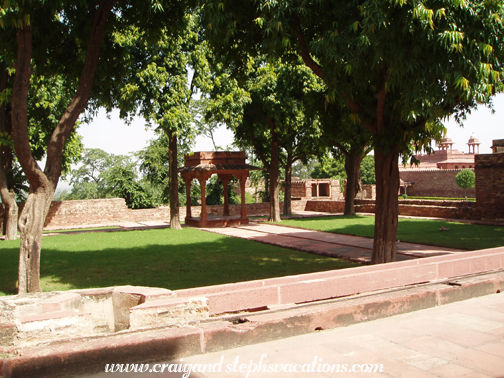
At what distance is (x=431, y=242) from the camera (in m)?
13.9

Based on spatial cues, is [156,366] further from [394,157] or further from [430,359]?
[394,157]

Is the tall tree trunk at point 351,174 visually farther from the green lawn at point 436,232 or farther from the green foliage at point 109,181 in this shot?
the green foliage at point 109,181

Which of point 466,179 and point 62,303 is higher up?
point 466,179

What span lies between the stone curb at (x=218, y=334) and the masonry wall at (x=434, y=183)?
1508 inches

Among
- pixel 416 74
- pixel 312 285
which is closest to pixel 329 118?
pixel 416 74

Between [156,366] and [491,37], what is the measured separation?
698 centimetres

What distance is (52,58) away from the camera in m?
9.55

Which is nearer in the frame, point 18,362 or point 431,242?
point 18,362

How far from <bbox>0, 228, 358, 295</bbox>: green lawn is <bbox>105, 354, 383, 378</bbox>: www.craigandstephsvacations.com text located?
14.2 feet

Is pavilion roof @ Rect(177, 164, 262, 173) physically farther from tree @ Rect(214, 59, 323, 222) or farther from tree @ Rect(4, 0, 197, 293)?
tree @ Rect(4, 0, 197, 293)

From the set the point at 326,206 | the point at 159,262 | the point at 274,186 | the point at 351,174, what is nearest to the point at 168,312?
the point at 159,262

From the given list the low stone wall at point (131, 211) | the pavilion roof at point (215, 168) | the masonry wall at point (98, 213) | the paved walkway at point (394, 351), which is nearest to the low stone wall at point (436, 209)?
the low stone wall at point (131, 211)

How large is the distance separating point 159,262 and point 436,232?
1057 centimetres

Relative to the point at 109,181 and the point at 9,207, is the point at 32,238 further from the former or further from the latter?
the point at 109,181
